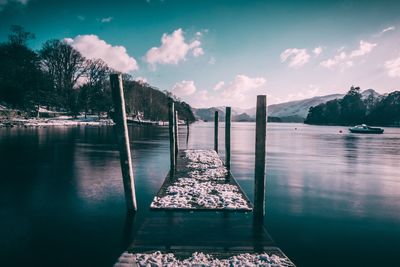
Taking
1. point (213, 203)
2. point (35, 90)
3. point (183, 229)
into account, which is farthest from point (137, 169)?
point (35, 90)

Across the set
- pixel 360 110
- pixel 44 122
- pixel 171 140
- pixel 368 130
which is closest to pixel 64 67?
pixel 44 122

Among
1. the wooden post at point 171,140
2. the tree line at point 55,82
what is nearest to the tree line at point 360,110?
the tree line at point 55,82

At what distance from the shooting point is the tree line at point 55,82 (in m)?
63.8

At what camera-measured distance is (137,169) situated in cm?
1742

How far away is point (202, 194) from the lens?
34.3ft

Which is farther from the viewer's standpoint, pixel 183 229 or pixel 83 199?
pixel 83 199

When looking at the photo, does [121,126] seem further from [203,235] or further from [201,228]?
[203,235]

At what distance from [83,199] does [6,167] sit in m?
9.38

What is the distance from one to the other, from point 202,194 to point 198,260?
4.89 m

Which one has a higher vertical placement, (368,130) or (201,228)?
(368,130)

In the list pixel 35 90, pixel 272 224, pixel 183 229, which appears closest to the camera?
pixel 183 229

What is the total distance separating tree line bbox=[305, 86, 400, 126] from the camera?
130125 millimetres

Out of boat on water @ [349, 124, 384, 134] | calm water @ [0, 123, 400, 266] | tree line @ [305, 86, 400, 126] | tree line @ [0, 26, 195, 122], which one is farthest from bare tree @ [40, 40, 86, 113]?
tree line @ [305, 86, 400, 126]

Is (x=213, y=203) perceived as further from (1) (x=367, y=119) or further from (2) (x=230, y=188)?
(1) (x=367, y=119)
